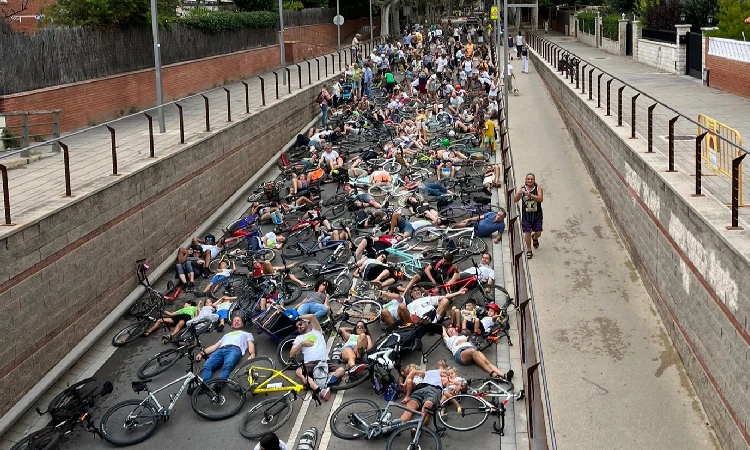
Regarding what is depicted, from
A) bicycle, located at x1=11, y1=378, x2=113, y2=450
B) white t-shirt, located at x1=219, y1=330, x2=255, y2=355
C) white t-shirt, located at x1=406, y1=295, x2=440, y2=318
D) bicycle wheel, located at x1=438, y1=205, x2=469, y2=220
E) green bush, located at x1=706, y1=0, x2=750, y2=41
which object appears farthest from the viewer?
green bush, located at x1=706, y1=0, x2=750, y2=41

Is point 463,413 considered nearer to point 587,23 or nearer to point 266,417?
point 266,417

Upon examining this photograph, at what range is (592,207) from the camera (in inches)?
752

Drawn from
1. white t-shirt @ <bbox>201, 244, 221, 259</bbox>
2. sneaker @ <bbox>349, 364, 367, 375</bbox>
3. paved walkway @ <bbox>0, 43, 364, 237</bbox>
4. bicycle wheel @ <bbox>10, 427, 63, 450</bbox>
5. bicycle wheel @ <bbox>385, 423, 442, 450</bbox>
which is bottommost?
bicycle wheel @ <bbox>10, 427, 63, 450</bbox>

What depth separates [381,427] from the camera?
417 inches

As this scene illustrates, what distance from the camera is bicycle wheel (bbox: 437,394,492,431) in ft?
35.1

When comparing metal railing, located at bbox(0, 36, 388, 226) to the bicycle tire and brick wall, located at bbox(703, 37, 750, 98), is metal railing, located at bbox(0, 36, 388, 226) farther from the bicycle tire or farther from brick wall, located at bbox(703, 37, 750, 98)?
brick wall, located at bbox(703, 37, 750, 98)

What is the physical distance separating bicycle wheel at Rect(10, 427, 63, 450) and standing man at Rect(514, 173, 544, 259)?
8.57 metres

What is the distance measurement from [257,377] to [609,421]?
15.6ft

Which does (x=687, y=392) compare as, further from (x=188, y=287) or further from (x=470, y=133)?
(x=470, y=133)

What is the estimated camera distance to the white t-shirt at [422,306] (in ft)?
44.5

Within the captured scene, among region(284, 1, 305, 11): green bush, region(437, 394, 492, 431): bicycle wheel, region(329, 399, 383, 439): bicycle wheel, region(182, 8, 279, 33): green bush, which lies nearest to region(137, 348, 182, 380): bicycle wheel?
region(329, 399, 383, 439): bicycle wheel

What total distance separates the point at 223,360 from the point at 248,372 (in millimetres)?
634

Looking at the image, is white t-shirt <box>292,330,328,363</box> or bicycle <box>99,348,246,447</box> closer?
bicycle <box>99,348,246,447</box>

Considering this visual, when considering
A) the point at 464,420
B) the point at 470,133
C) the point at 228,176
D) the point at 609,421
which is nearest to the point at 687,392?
the point at 609,421
